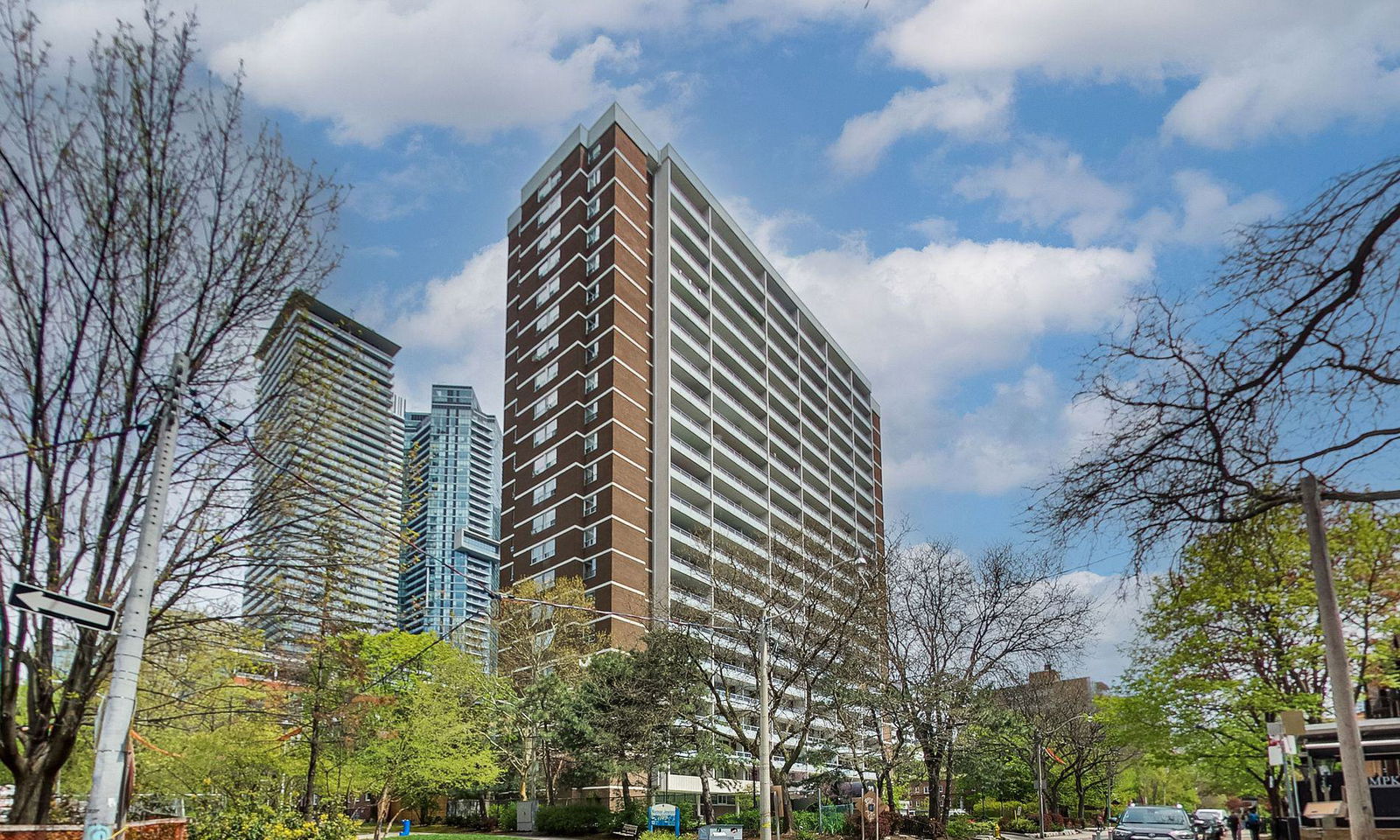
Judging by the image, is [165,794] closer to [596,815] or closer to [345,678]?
[345,678]

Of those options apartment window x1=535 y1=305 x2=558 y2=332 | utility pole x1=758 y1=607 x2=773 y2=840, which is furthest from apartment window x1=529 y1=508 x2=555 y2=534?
utility pole x1=758 y1=607 x2=773 y2=840

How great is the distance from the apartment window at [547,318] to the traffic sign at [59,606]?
74591mm

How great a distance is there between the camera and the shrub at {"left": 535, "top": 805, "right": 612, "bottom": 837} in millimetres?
45431

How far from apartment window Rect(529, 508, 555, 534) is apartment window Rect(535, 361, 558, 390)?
37.0ft

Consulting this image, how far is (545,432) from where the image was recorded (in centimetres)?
8025

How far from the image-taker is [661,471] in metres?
76.9

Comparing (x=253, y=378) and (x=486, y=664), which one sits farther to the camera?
(x=486, y=664)

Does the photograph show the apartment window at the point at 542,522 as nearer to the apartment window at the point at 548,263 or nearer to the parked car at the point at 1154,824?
the apartment window at the point at 548,263

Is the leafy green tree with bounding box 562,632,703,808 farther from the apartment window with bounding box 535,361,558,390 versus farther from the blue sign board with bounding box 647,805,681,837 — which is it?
the apartment window with bounding box 535,361,558,390

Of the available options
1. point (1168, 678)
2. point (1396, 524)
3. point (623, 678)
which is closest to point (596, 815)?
point (623, 678)

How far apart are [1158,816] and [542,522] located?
5201 cm

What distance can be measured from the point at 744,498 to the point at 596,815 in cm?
4458

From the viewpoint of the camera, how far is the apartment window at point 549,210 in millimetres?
86375

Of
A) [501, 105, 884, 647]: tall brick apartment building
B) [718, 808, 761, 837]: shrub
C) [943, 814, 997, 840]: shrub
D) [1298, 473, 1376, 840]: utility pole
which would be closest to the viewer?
[1298, 473, 1376, 840]: utility pole
